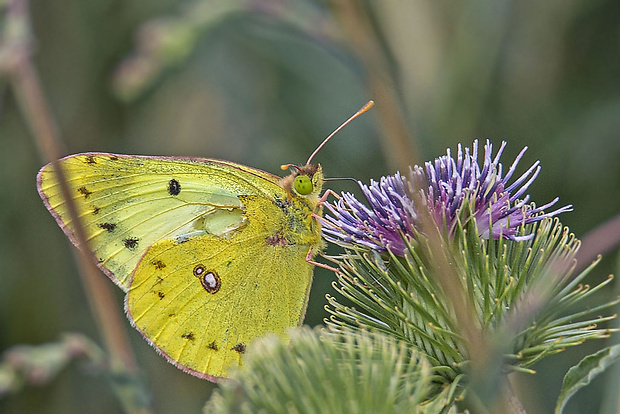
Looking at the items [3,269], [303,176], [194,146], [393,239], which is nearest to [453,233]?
[393,239]

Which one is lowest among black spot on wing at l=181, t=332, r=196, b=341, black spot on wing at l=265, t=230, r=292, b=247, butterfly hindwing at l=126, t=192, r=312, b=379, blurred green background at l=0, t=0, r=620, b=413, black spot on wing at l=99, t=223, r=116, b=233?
black spot on wing at l=181, t=332, r=196, b=341

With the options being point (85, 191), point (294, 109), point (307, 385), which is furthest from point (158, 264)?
point (294, 109)

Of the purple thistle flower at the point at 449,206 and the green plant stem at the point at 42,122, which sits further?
the green plant stem at the point at 42,122

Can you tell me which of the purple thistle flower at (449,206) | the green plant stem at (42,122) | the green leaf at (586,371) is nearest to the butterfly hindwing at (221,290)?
the green plant stem at (42,122)

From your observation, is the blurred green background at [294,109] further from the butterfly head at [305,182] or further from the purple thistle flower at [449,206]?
the purple thistle flower at [449,206]

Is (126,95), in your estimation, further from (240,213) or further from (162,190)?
(240,213)

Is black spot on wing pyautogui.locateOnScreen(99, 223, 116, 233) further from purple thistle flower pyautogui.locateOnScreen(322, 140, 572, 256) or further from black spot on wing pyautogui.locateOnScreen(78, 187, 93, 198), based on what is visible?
purple thistle flower pyautogui.locateOnScreen(322, 140, 572, 256)

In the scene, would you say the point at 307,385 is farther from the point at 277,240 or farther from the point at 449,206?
the point at 277,240

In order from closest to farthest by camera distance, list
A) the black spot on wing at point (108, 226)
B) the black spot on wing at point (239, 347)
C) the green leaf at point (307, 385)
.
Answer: the green leaf at point (307, 385), the black spot on wing at point (239, 347), the black spot on wing at point (108, 226)

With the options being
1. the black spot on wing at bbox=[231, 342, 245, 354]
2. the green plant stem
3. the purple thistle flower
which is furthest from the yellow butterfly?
the purple thistle flower
